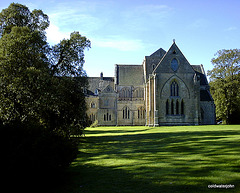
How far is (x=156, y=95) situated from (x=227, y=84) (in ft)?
48.3

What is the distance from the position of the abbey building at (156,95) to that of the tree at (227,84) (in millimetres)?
2050

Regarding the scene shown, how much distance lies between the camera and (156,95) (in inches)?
1719

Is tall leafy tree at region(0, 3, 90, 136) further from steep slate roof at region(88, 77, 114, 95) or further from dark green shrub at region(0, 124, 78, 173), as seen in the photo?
steep slate roof at region(88, 77, 114, 95)

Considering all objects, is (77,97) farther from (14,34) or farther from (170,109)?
(170,109)

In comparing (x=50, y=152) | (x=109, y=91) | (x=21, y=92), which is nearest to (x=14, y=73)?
(x=21, y=92)

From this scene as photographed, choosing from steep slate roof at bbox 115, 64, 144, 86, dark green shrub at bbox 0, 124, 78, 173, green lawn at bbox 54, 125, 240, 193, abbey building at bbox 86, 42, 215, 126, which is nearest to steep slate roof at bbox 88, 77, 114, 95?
abbey building at bbox 86, 42, 215, 126

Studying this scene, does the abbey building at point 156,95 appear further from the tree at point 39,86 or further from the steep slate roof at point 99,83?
the tree at point 39,86

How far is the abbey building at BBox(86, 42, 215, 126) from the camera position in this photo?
44.1 m

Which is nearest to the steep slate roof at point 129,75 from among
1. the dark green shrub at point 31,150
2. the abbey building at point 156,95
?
the abbey building at point 156,95

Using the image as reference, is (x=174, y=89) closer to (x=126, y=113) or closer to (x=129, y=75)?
(x=126, y=113)

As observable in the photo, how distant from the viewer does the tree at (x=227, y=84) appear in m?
48.4

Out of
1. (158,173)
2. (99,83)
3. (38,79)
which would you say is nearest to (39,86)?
(38,79)

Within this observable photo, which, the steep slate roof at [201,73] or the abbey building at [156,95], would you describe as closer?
the abbey building at [156,95]

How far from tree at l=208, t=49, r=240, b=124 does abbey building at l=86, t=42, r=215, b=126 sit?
2.05 meters
